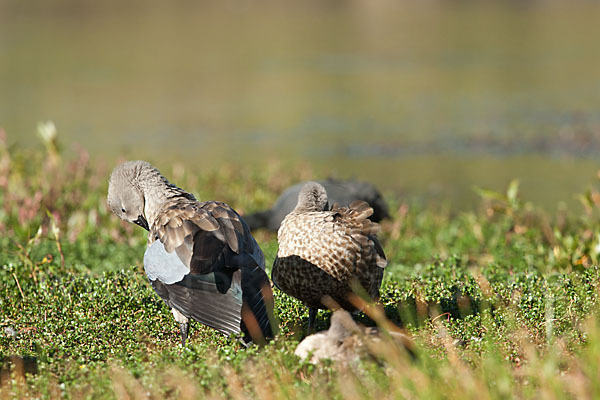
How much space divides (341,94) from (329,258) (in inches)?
775

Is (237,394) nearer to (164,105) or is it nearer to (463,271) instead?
(463,271)

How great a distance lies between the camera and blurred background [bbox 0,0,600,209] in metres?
16.7

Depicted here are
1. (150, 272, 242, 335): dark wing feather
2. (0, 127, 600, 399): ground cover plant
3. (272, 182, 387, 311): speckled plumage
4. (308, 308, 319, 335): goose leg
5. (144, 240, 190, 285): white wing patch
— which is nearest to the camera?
(0, 127, 600, 399): ground cover plant

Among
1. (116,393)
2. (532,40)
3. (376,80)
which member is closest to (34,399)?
(116,393)

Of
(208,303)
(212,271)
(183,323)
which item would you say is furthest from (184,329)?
(212,271)

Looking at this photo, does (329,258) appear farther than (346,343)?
Yes

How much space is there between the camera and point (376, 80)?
88.0ft

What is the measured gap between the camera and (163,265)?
17.8 feet

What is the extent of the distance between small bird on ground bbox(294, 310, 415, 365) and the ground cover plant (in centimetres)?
7

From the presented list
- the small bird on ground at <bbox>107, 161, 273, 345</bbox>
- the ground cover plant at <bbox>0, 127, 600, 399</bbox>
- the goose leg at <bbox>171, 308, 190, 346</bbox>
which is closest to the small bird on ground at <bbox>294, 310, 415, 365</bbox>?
the ground cover plant at <bbox>0, 127, 600, 399</bbox>

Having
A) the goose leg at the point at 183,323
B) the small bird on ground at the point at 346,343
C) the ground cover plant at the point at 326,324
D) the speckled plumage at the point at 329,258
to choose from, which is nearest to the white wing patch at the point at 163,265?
the goose leg at the point at 183,323

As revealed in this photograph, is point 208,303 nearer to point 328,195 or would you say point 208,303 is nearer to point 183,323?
point 183,323

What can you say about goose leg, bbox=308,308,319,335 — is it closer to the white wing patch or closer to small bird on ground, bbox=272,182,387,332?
small bird on ground, bbox=272,182,387,332

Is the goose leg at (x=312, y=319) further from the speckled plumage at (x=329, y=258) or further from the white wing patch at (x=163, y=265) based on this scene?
the white wing patch at (x=163, y=265)
